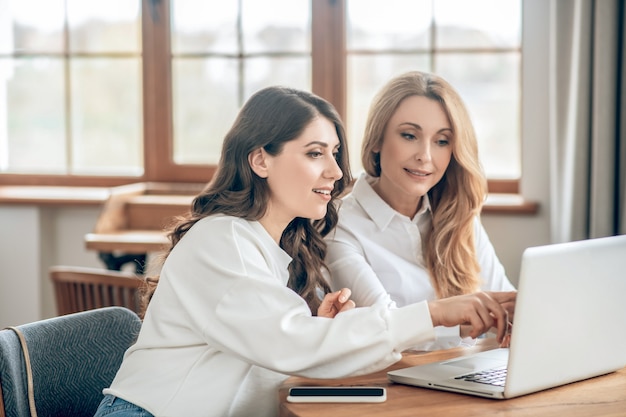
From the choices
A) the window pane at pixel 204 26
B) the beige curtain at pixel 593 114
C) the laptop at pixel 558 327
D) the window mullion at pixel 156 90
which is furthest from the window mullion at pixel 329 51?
the laptop at pixel 558 327

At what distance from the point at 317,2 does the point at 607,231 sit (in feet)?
5.26

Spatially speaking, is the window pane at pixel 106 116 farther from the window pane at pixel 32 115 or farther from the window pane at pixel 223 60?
the window pane at pixel 223 60

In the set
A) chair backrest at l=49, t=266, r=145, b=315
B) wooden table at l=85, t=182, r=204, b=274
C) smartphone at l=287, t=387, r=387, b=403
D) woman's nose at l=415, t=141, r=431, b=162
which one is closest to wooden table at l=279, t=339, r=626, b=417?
smartphone at l=287, t=387, r=387, b=403

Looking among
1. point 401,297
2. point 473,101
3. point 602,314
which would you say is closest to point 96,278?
point 401,297

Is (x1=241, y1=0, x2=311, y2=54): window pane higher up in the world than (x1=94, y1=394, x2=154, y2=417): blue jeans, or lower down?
higher up

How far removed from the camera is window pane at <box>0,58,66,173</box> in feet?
14.5

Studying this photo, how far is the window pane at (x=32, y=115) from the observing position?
14.5 ft

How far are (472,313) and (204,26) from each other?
292 cm

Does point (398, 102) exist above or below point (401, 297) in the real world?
above

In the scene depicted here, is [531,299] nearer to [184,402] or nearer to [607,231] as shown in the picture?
[184,402]

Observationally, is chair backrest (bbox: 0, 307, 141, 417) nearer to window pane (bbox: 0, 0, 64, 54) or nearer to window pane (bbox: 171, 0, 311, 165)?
window pane (bbox: 171, 0, 311, 165)

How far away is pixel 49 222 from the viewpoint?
14.0 feet

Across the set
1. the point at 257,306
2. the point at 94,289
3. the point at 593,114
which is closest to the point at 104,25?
the point at 94,289

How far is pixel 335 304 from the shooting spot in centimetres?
175
